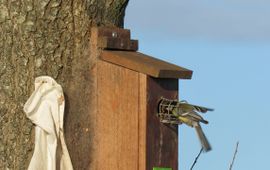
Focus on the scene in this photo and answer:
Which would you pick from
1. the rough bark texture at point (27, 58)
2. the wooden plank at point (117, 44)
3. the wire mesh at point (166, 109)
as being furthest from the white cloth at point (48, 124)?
the wire mesh at point (166, 109)

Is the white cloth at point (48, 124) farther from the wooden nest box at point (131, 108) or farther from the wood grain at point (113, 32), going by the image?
the wood grain at point (113, 32)

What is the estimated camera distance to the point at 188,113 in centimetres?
441

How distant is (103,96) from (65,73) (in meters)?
0.21

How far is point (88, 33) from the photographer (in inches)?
178

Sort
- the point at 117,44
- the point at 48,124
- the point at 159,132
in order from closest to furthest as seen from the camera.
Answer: the point at 48,124 < the point at 159,132 < the point at 117,44

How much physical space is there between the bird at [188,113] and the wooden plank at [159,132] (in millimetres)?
43

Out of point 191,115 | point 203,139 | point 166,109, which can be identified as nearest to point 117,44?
point 166,109

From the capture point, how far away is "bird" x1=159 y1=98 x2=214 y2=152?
437 cm

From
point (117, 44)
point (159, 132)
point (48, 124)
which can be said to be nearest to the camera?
point (48, 124)

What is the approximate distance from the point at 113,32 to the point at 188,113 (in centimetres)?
54

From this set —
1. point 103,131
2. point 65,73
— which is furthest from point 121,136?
point 65,73

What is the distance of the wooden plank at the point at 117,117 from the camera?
443 cm

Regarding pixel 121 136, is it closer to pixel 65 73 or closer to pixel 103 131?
pixel 103 131

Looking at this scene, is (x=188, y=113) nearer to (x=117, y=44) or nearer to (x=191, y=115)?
(x=191, y=115)
